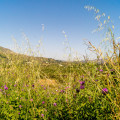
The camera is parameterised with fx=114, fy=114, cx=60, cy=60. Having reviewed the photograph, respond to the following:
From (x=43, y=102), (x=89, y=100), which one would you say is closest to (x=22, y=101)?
(x=43, y=102)

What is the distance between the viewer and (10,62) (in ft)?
12.8

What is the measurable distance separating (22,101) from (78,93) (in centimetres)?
118

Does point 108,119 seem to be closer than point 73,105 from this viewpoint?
Yes

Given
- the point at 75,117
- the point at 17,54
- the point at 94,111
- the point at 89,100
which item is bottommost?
the point at 75,117

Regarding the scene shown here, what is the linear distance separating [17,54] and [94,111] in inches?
133

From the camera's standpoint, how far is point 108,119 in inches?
63.9

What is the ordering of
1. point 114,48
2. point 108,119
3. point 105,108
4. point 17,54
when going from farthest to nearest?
1. point 17,54
2. point 105,108
3. point 108,119
4. point 114,48

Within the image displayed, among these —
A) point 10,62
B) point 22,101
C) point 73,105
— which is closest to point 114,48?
point 73,105

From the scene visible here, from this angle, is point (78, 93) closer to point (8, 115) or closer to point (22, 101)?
point (22, 101)

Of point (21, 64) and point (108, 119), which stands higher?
point (21, 64)

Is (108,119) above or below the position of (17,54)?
below

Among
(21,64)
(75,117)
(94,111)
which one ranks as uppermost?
(21,64)

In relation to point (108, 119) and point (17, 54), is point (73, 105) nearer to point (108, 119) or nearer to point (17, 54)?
point (108, 119)

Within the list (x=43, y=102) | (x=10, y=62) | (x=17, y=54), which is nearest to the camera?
(x=43, y=102)
